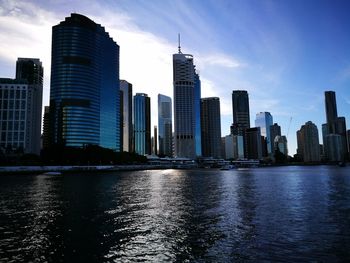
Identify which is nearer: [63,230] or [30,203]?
[63,230]

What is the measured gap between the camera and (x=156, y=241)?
31.7 meters

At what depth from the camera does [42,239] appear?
32156 millimetres

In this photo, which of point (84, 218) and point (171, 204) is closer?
point (84, 218)

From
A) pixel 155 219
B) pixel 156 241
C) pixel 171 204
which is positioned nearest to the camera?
pixel 156 241

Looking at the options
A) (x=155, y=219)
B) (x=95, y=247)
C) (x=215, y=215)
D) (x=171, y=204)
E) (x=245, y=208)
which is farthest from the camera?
(x=171, y=204)

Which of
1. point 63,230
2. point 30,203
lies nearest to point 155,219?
point 63,230

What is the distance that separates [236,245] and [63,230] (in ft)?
63.7

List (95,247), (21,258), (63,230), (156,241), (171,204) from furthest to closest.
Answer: (171,204) → (63,230) → (156,241) → (95,247) → (21,258)

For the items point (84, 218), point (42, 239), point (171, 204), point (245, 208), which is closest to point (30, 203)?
point (84, 218)

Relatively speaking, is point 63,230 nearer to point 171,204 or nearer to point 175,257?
point 175,257

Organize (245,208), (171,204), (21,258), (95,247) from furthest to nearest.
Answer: (171,204) < (245,208) < (95,247) < (21,258)

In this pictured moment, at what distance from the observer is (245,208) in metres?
52.6

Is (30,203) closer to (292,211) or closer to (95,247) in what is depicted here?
(95,247)

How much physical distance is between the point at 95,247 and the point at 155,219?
48.9 ft
